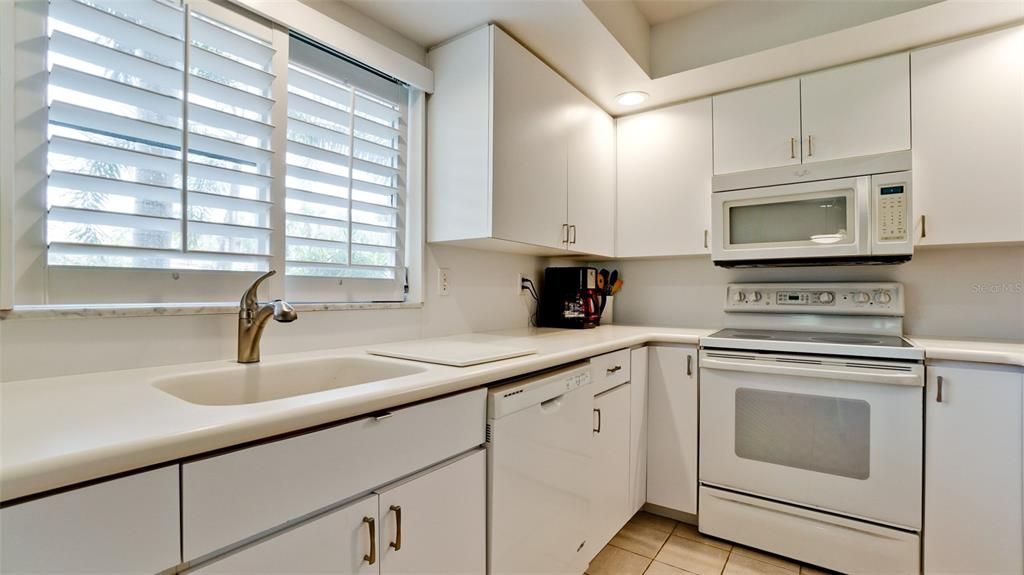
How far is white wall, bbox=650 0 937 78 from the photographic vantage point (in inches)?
69.8

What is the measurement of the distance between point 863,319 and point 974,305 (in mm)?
396

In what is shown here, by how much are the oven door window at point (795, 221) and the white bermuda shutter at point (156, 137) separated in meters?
1.97

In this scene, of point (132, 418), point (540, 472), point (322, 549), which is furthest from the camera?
point (540, 472)

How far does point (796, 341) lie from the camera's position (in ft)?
6.05

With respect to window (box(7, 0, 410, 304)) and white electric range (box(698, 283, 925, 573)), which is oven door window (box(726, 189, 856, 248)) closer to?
white electric range (box(698, 283, 925, 573))

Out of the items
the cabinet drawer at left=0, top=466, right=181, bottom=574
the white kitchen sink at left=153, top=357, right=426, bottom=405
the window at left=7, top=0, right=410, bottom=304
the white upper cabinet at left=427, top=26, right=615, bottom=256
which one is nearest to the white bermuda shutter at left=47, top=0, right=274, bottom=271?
the window at left=7, top=0, right=410, bottom=304

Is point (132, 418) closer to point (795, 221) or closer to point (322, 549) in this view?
point (322, 549)

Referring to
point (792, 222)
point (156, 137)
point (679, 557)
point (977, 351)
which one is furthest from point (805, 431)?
point (156, 137)

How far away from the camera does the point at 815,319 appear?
2.21m

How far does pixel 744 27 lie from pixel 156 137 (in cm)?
225

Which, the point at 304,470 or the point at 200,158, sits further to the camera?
the point at 200,158

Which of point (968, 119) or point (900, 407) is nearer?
point (900, 407)

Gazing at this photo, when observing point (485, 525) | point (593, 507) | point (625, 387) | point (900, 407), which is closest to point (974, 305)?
point (900, 407)

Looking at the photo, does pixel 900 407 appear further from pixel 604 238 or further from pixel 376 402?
pixel 376 402
